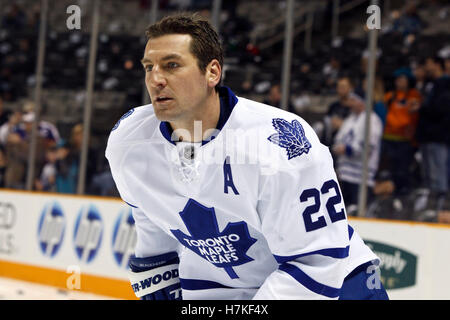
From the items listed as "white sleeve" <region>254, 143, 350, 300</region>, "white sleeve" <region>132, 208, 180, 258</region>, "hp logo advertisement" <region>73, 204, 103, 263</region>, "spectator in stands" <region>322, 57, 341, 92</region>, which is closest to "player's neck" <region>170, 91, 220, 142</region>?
"white sleeve" <region>254, 143, 350, 300</region>

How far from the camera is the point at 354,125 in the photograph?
209 inches

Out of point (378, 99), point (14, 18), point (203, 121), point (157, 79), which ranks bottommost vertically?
point (203, 121)

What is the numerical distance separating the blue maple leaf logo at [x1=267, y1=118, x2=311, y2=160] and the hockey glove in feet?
2.17

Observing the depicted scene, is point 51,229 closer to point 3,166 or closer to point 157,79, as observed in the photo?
point 3,166

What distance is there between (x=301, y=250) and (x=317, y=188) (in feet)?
0.53

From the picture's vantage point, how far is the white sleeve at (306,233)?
1.92 m

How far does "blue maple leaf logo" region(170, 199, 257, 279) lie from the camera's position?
7.05ft

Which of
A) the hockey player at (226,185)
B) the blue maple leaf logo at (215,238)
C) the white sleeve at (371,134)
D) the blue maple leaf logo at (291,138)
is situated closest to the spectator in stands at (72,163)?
the white sleeve at (371,134)

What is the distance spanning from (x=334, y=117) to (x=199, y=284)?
3325 millimetres

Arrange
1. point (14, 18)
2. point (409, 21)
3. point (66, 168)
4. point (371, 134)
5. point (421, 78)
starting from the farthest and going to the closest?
point (14, 18) < point (409, 21) < point (66, 168) < point (421, 78) < point (371, 134)

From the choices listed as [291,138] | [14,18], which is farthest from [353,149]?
[14,18]

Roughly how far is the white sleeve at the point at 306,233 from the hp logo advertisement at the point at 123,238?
3.93m

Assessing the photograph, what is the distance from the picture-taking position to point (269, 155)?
6.47 feet
